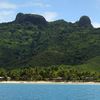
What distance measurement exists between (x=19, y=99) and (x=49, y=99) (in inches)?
370

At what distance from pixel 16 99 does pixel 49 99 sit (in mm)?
10073

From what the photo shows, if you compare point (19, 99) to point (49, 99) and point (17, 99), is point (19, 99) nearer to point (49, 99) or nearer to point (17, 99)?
point (17, 99)

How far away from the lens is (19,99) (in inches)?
3999

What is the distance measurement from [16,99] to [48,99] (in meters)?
9.88

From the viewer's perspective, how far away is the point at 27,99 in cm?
10238

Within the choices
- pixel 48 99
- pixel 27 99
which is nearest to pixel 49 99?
Answer: pixel 48 99

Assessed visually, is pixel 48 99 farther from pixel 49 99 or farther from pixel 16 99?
pixel 16 99

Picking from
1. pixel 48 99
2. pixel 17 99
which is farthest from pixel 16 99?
pixel 48 99

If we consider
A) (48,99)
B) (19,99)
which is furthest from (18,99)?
(48,99)

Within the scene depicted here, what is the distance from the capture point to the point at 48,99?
348 ft

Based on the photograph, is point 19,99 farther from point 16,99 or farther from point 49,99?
point 49,99

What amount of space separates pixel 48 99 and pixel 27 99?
6919mm

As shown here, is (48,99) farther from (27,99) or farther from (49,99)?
(27,99)

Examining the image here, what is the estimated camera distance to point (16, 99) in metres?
102
